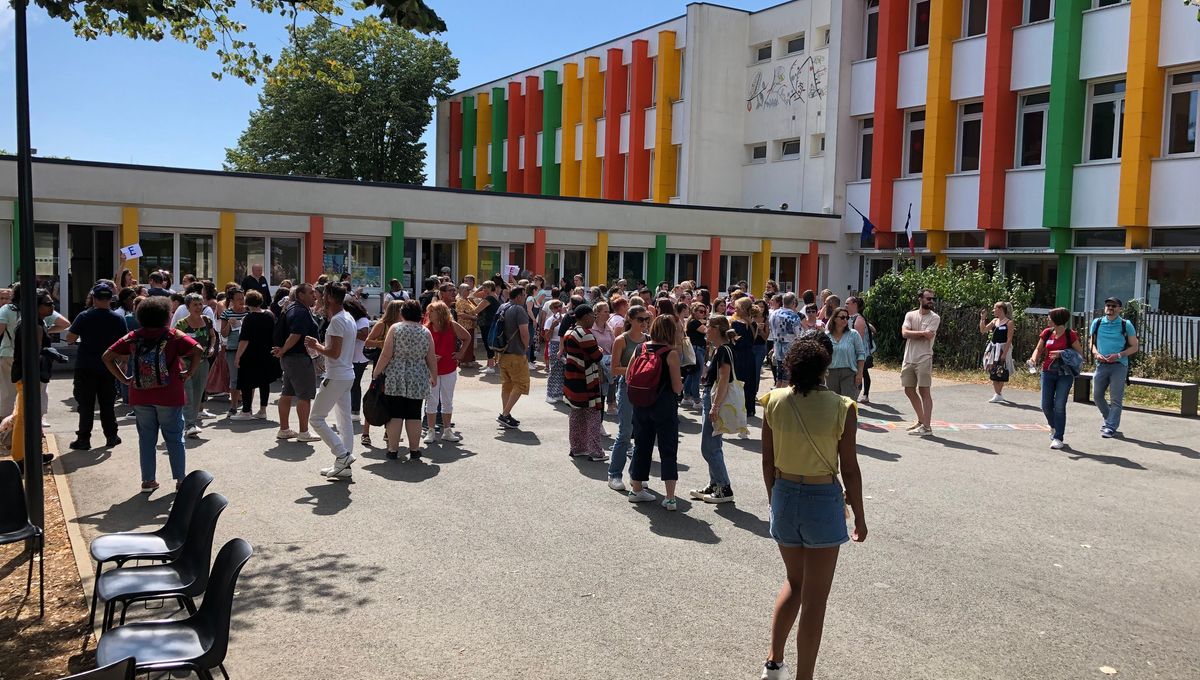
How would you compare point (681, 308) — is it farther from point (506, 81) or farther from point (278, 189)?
point (506, 81)

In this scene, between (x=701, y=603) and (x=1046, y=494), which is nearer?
(x=701, y=603)

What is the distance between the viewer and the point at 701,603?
6.44 m

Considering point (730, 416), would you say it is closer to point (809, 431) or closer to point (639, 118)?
point (809, 431)

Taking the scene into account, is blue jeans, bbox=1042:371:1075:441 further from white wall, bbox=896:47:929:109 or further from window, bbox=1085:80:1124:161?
white wall, bbox=896:47:929:109

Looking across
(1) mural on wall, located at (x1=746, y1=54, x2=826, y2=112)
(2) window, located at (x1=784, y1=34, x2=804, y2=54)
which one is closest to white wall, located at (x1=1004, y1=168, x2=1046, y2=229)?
(1) mural on wall, located at (x1=746, y1=54, x2=826, y2=112)

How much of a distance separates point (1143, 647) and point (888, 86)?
1058 inches

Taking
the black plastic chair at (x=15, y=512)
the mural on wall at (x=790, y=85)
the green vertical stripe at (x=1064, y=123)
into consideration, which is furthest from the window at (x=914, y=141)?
the black plastic chair at (x=15, y=512)

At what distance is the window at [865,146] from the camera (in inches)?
1275

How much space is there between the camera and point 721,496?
30.3 ft

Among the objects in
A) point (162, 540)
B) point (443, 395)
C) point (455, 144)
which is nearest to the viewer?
point (162, 540)

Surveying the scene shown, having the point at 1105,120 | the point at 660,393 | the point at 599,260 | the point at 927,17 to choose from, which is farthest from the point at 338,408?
the point at 927,17

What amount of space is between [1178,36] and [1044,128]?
13.3ft

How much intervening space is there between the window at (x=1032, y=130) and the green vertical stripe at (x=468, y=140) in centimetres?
2987

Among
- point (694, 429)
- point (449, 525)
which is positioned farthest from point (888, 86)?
point (449, 525)
